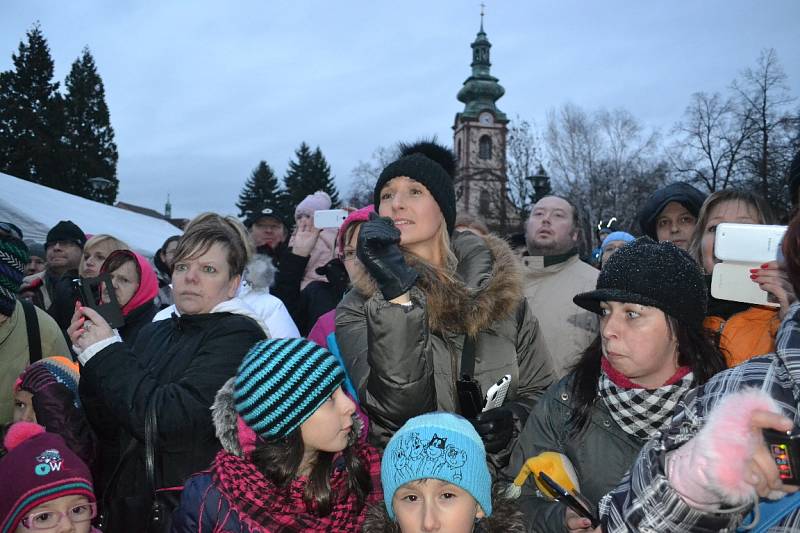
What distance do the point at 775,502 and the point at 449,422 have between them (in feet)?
3.73

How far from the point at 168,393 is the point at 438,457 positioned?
1.17 m

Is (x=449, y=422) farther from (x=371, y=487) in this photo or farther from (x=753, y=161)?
(x=753, y=161)

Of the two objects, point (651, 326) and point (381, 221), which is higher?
point (381, 221)

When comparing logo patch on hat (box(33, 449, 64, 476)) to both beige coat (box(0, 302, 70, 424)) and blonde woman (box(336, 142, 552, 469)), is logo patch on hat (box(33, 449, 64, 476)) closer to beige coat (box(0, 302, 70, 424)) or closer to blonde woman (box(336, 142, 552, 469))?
beige coat (box(0, 302, 70, 424))

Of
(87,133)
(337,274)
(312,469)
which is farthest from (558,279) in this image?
(87,133)

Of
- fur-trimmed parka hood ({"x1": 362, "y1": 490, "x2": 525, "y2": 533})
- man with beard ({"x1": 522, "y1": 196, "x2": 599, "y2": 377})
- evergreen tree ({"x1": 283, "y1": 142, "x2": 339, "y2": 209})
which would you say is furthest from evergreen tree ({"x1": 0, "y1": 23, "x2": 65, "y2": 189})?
fur-trimmed parka hood ({"x1": 362, "y1": 490, "x2": 525, "y2": 533})

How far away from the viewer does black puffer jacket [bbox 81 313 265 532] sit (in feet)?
8.23

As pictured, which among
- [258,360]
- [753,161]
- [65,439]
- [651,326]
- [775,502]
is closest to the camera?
[775,502]

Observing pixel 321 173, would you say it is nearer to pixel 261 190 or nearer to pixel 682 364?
pixel 261 190

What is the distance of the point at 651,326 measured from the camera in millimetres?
2129

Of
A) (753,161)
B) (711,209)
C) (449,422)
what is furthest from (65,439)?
(753,161)

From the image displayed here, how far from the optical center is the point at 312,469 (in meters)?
2.34

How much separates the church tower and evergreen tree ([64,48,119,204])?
25.5 m

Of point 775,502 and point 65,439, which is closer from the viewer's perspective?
point 775,502
